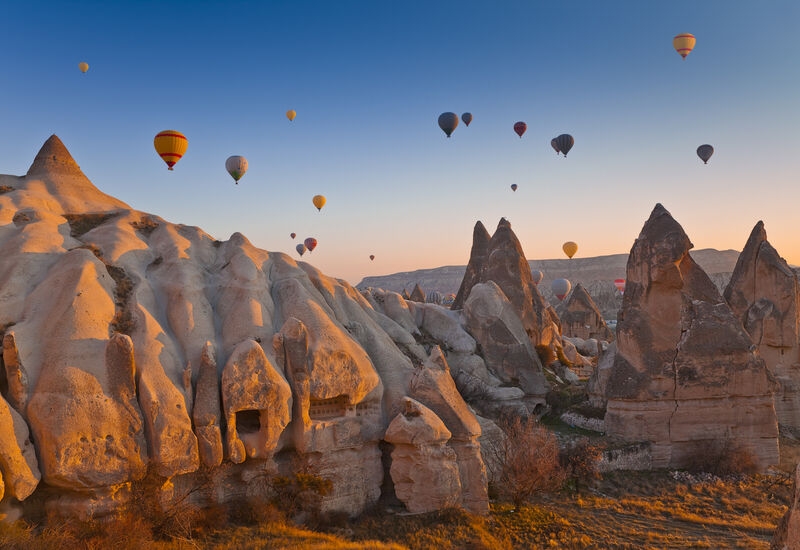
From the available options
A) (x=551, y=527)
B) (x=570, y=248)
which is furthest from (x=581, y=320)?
(x=551, y=527)

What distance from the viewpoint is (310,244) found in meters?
52.3

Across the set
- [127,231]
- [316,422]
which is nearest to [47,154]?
[127,231]

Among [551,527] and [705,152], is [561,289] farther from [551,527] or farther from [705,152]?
[551,527]

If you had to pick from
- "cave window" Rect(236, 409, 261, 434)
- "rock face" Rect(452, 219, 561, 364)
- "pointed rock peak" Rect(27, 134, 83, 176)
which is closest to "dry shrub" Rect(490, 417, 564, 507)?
"cave window" Rect(236, 409, 261, 434)

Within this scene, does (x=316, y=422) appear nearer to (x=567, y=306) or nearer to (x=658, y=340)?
(x=658, y=340)

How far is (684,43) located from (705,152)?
6.65 metres

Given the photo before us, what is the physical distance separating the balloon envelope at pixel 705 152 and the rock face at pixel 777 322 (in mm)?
8327

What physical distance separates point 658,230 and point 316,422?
14.4 meters

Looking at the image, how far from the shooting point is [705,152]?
36.6 metres

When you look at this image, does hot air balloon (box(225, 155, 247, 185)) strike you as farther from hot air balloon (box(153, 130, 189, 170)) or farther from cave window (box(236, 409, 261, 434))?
cave window (box(236, 409, 261, 434))

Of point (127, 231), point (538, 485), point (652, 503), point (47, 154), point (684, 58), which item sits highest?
point (684, 58)

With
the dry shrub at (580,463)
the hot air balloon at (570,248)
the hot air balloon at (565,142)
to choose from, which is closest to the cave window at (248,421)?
the dry shrub at (580,463)

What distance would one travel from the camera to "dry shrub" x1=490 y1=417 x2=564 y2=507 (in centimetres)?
1702

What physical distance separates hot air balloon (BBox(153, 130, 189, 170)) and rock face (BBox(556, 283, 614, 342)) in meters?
35.3
